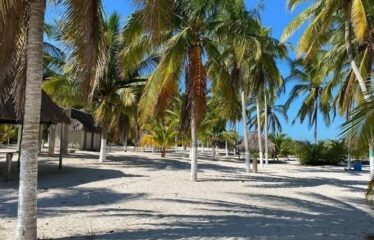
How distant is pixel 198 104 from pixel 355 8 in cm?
612

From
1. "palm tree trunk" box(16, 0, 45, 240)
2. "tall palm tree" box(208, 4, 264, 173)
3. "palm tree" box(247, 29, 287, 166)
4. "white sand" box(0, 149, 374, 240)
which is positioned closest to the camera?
"palm tree trunk" box(16, 0, 45, 240)

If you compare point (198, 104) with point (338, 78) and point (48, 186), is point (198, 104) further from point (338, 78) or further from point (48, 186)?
point (338, 78)

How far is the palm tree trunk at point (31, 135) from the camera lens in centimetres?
693

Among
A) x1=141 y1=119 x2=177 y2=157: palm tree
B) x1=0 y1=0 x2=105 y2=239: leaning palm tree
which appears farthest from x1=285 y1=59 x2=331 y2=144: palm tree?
x1=0 y1=0 x2=105 y2=239: leaning palm tree

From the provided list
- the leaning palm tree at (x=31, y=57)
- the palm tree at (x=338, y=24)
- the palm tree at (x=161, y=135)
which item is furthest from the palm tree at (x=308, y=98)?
the leaning palm tree at (x=31, y=57)

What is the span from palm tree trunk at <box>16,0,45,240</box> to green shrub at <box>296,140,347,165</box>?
125 feet

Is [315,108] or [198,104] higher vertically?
[315,108]

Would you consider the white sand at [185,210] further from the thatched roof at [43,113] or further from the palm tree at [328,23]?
the palm tree at [328,23]

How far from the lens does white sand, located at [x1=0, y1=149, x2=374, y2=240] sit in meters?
8.59

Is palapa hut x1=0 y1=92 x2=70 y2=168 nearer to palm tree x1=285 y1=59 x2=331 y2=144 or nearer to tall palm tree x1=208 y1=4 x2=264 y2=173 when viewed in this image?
tall palm tree x1=208 y1=4 x2=264 y2=173

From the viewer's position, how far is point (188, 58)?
17.8 meters

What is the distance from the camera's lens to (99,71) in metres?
8.62

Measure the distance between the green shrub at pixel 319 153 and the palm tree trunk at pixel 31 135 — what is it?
38.0 m

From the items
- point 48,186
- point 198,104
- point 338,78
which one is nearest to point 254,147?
point 338,78
